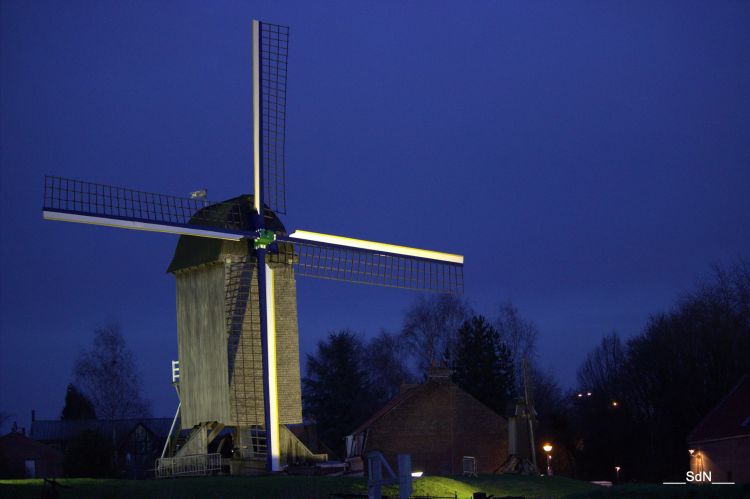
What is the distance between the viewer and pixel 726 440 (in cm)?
4200

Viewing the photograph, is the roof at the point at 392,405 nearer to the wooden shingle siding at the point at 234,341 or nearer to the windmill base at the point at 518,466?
the windmill base at the point at 518,466

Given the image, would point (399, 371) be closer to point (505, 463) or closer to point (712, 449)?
point (505, 463)

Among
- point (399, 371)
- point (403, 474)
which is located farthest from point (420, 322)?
point (403, 474)

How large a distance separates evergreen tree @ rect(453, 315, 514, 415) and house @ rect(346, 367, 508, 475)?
1237 cm

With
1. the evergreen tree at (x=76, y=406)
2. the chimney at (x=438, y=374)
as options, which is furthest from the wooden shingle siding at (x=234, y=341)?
the evergreen tree at (x=76, y=406)

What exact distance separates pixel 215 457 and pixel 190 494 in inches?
230

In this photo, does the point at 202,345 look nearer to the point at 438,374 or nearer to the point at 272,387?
the point at 272,387

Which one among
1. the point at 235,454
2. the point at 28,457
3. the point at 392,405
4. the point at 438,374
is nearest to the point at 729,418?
the point at 438,374

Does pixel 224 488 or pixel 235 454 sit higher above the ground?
pixel 235 454

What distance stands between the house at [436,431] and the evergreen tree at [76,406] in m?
45.2

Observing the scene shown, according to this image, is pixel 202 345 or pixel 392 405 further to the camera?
pixel 392 405

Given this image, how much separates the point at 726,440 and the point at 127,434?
1829 inches

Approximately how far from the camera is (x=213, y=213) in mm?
36094

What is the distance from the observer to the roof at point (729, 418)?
138 feet
